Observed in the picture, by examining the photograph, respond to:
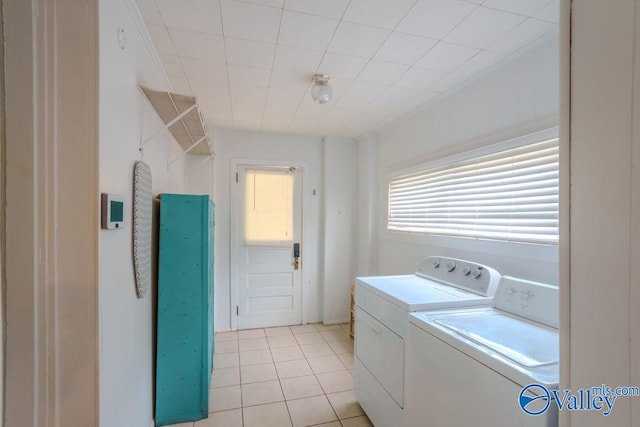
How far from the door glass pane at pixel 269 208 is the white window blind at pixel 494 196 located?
1.58 metres

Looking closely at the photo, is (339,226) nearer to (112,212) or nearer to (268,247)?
(268,247)

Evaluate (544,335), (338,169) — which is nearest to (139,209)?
(544,335)

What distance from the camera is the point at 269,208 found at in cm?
358

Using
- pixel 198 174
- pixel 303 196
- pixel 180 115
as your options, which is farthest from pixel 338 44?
pixel 198 174

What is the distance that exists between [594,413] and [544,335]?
0.91 meters

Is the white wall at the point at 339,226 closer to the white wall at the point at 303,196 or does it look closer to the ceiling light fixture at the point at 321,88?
the white wall at the point at 303,196

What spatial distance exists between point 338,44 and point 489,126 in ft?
3.81

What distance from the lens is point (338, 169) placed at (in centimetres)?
374

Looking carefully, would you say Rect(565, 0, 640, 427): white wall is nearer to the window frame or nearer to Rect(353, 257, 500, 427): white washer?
Rect(353, 257, 500, 427): white washer

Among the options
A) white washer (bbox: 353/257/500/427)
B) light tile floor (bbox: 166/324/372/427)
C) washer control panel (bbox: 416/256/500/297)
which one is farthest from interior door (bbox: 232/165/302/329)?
washer control panel (bbox: 416/256/500/297)

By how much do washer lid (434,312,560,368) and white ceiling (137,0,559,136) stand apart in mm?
1525

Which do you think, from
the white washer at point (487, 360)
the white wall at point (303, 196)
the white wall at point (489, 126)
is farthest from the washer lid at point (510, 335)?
the white wall at point (303, 196)

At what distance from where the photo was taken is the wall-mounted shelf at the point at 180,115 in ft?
5.41

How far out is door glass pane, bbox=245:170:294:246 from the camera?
3521mm
